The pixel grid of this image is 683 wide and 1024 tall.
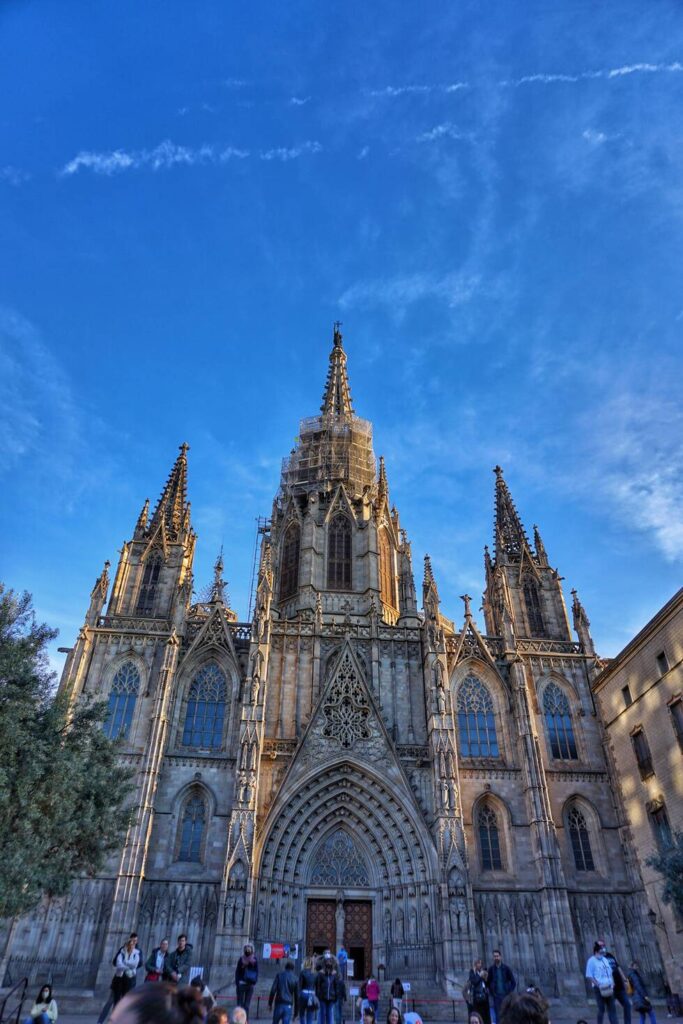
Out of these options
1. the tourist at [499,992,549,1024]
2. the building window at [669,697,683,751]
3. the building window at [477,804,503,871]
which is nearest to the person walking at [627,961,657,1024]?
the building window at [669,697,683,751]

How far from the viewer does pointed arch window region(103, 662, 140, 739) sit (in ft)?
94.6

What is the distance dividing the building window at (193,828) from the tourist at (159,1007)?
26494mm

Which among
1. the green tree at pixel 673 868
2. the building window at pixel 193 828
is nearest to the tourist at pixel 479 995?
the green tree at pixel 673 868

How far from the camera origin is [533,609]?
35.8 metres

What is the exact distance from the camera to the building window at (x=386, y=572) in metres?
37.7

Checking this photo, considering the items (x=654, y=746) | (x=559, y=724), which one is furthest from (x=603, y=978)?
(x=559, y=724)

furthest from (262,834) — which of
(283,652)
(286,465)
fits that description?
(286,465)

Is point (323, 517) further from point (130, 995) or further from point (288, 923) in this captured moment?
point (130, 995)

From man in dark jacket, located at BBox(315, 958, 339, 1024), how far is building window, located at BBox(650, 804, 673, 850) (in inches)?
636

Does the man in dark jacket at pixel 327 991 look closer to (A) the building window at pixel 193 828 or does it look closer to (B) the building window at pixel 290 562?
(A) the building window at pixel 193 828

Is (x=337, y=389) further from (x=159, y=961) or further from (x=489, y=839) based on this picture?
(x=159, y=961)

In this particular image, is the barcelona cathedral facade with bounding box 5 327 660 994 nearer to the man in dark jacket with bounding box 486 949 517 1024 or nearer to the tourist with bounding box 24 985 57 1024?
the man in dark jacket with bounding box 486 949 517 1024

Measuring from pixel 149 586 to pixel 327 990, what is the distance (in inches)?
945

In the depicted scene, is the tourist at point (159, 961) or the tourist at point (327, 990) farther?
the tourist at point (159, 961)
